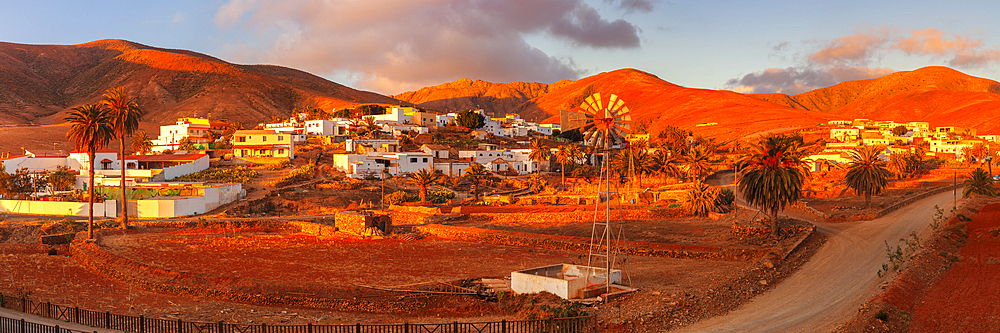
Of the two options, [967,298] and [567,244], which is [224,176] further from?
[967,298]

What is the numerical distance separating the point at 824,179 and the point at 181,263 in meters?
74.7

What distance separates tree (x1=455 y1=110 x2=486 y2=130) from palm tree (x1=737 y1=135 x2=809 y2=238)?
8704 cm

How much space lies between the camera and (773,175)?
30891mm

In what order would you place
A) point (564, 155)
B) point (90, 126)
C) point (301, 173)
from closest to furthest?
point (90, 126), point (301, 173), point (564, 155)

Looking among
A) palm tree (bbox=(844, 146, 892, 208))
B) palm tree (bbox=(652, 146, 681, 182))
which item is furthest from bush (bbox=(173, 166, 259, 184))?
palm tree (bbox=(844, 146, 892, 208))

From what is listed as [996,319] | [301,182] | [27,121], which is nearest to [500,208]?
[301,182]

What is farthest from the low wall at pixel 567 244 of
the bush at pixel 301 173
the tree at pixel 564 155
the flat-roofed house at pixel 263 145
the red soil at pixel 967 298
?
the flat-roofed house at pixel 263 145

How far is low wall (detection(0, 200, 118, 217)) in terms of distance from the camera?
1982 inches

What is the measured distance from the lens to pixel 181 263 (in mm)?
29688

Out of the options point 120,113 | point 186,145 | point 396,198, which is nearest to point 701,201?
point 396,198

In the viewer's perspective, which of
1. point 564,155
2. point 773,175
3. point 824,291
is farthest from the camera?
point 564,155

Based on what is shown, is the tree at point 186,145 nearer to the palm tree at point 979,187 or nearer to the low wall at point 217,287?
the low wall at point 217,287

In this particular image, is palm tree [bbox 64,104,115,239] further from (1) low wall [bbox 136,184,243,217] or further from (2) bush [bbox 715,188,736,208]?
(2) bush [bbox 715,188,736,208]

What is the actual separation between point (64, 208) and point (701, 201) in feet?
177
